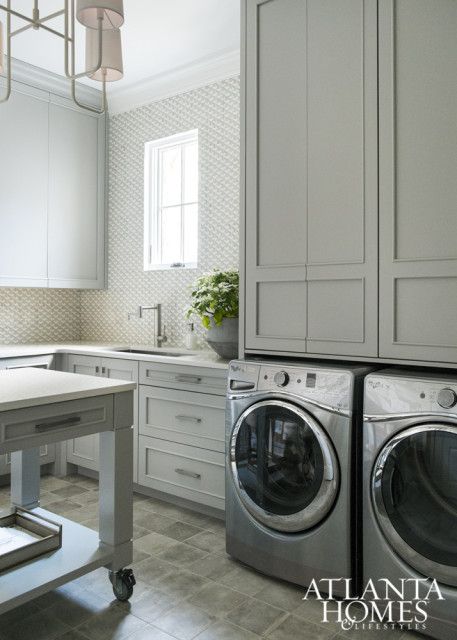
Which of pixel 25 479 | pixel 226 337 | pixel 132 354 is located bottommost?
pixel 25 479

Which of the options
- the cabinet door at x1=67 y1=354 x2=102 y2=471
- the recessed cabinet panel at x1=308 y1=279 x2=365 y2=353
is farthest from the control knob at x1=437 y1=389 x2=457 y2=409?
the cabinet door at x1=67 y1=354 x2=102 y2=471

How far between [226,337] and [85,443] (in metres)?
1.40

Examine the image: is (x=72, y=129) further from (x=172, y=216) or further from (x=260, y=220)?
(x=260, y=220)

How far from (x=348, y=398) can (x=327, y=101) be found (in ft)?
4.31

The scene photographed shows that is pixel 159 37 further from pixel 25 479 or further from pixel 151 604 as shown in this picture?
pixel 151 604

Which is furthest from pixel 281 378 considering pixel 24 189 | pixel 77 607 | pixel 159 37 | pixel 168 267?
pixel 24 189

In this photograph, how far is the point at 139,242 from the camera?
4320mm

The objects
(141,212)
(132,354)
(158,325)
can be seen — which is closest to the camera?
(132,354)

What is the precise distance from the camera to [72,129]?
423 centimetres

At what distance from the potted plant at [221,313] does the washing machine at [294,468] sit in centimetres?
58

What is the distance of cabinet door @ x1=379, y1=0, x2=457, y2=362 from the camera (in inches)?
82.0

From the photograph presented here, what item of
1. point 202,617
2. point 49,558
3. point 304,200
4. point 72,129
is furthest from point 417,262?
point 72,129

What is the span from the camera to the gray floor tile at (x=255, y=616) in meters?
2.04

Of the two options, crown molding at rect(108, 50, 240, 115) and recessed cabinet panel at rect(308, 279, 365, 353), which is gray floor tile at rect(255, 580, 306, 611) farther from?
crown molding at rect(108, 50, 240, 115)
